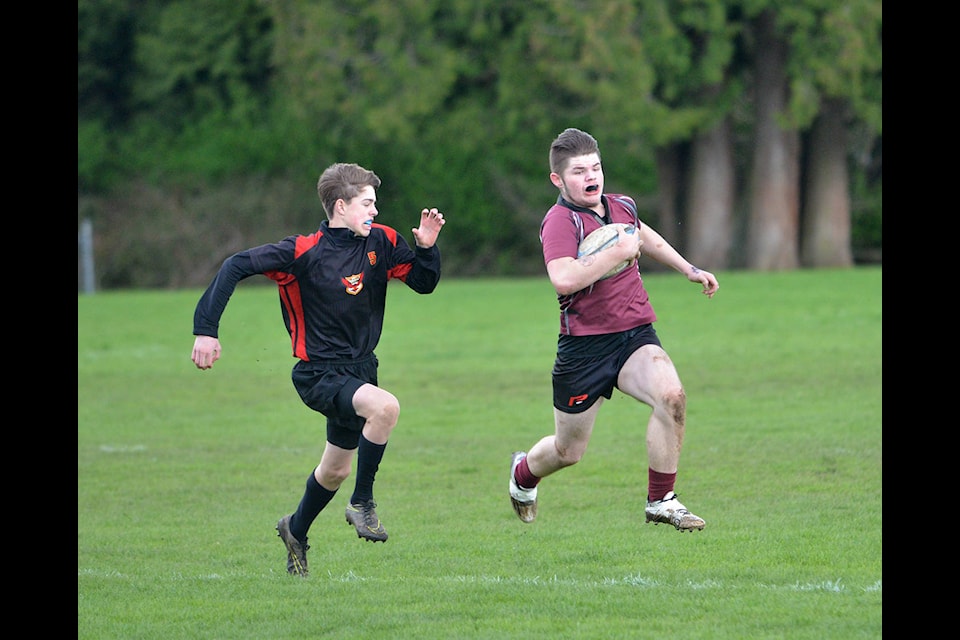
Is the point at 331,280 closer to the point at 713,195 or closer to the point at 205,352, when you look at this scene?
the point at 205,352

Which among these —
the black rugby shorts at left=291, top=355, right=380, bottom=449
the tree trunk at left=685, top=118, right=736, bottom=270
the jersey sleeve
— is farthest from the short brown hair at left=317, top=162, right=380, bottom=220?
the tree trunk at left=685, top=118, right=736, bottom=270

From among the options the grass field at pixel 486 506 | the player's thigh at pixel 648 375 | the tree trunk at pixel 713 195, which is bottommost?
the grass field at pixel 486 506

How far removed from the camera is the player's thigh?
7648 millimetres

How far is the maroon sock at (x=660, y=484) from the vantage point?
25.1ft

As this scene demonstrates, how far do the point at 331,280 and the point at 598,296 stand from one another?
136cm

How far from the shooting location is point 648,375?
7.70m

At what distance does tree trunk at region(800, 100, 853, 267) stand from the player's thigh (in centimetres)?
2719

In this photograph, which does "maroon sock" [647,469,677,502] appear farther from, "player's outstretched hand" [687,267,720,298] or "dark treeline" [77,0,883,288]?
"dark treeline" [77,0,883,288]

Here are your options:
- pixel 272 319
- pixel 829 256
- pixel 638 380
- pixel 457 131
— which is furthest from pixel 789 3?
pixel 638 380

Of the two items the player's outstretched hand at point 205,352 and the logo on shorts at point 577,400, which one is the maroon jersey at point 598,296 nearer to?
the logo on shorts at point 577,400

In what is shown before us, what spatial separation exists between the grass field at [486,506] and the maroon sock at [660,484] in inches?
14.9

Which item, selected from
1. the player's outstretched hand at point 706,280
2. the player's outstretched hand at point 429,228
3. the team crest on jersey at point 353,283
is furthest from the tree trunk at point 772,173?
the team crest on jersey at point 353,283

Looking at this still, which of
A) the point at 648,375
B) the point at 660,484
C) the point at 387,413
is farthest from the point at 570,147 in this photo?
the point at 660,484

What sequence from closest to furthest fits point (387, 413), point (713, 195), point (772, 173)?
1. point (387, 413)
2. point (772, 173)
3. point (713, 195)
